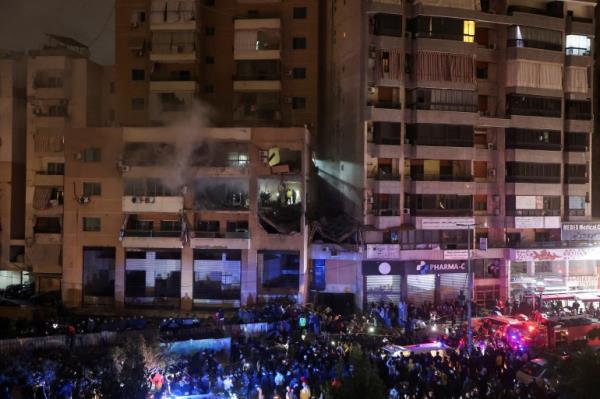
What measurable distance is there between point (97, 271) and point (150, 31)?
17285 mm

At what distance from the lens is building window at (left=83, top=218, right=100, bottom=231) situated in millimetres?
34375

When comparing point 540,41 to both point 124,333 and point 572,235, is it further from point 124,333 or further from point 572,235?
point 124,333

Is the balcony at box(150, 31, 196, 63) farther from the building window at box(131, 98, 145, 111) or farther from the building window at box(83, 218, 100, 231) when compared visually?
the building window at box(83, 218, 100, 231)

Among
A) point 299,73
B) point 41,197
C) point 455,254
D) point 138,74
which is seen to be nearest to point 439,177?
point 455,254

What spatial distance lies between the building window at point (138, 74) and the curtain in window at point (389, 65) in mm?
17339

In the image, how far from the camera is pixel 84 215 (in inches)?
1350

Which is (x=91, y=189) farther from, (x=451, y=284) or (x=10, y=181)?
(x=451, y=284)

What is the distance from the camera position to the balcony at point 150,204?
33.7m

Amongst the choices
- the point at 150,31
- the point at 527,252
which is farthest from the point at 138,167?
the point at 527,252

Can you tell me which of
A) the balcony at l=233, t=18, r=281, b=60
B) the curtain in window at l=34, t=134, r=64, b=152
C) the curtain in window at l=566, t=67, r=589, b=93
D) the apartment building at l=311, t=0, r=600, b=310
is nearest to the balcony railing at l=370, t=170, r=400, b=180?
the apartment building at l=311, t=0, r=600, b=310

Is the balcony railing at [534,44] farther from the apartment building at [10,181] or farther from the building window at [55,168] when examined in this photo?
the apartment building at [10,181]

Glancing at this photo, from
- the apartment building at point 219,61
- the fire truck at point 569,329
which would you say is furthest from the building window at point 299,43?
the fire truck at point 569,329

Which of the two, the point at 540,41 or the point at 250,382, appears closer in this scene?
the point at 250,382

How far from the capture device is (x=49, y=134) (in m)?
37.2
